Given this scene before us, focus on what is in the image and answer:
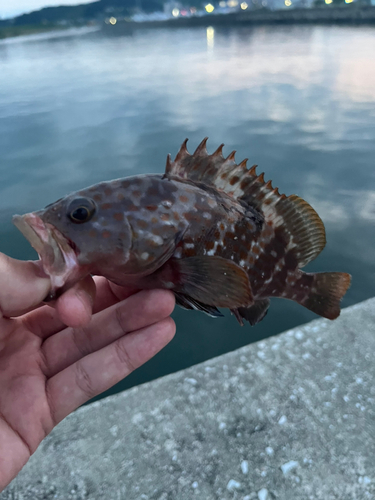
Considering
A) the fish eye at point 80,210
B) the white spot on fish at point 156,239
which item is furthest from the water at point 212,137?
the fish eye at point 80,210

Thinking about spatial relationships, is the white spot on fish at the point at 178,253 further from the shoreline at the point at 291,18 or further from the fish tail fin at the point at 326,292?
the shoreline at the point at 291,18

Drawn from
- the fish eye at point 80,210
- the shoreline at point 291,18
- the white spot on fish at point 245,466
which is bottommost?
the white spot on fish at point 245,466

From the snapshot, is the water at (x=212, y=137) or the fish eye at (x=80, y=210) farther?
the water at (x=212, y=137)

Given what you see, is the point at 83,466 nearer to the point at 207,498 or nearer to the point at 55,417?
the point at 55,417

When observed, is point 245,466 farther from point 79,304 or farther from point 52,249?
point 52,249

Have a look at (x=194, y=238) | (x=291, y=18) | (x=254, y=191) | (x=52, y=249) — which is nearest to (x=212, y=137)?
(x=254, y=191)

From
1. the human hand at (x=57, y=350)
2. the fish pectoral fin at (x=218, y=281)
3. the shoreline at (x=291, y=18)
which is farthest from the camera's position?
the shoreline at (x=291, y=18)

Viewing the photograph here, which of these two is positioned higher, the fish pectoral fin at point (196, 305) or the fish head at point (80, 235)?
the fish head at point (80, 235)

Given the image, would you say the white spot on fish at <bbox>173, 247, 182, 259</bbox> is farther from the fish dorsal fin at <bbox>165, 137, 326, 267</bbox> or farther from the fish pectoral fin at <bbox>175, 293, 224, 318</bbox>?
the fish dorsal fin at <bbox>165, 137, 326, 267</bbox>
